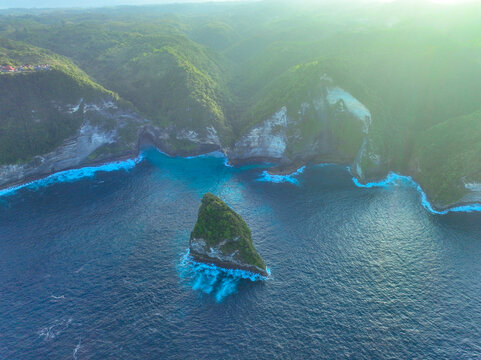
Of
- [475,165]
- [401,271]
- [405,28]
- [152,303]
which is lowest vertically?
[152,303]

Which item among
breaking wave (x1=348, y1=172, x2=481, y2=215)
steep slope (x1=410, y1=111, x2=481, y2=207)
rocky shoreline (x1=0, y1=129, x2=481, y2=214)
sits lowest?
rocky shoreline (x1=0, y1=129, x2=481, y2=214)

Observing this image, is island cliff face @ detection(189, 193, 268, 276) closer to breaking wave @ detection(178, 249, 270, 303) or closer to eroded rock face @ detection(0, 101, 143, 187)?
breaking wave @ detection(178, 249, 270, 303)

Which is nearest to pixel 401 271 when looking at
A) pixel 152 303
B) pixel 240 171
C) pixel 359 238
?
pixel 359 238

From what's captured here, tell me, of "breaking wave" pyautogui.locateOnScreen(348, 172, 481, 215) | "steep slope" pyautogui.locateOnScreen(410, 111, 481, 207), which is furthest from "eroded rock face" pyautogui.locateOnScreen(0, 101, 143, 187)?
"steep slope" pyautogui.locateOnScreen(410, 111, 481, 207)

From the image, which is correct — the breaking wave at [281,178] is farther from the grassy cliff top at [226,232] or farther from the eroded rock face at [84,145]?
the eroded rock face at [84,145]

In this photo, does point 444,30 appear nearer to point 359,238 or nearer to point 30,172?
point 359,238

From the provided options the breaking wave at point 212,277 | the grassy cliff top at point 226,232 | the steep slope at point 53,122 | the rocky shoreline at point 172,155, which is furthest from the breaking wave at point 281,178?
the steep slope at point 53,122
